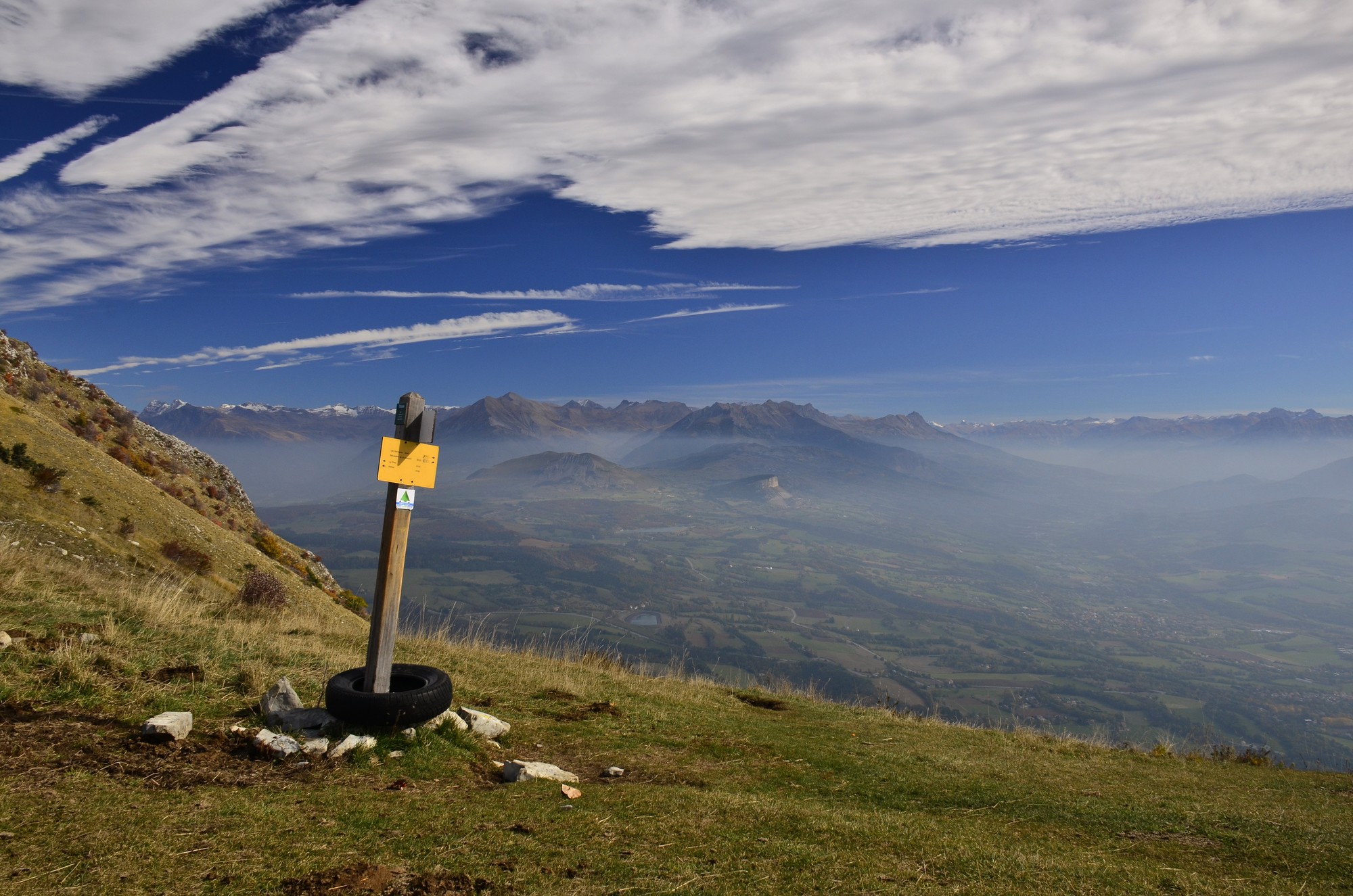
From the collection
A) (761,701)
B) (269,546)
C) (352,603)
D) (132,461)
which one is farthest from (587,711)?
(132,461)

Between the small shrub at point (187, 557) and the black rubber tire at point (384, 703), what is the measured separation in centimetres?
1296

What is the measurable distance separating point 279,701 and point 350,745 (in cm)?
131

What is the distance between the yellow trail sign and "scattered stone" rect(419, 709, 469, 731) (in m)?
2.59

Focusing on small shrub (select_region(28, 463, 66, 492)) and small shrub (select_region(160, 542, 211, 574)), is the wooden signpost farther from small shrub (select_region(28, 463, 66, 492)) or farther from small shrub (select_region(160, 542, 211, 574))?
small shrub (select_region(28, 463, 66, 492))

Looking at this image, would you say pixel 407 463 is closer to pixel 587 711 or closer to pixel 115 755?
pixel 115 755

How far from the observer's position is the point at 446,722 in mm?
7500

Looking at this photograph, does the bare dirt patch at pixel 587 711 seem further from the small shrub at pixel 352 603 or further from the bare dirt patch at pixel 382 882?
the small shrub at pixel 352 603

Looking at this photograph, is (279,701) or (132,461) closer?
(279,701)

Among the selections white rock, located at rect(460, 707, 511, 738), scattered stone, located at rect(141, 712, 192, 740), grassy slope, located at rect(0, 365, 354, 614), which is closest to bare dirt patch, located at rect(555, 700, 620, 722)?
white rock, located at rect(460, 707, 511, 738)

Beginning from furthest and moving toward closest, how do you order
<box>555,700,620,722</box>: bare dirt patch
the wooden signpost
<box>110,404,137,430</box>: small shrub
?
<box>110,404,137,430</box>: small shrub
<box>555,700,620,722</box>: bare dirt patch
the wooden signpost

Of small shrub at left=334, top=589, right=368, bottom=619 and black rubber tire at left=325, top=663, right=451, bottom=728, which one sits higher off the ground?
black rubber tire at left=325, top=663, right=451, bottom=728

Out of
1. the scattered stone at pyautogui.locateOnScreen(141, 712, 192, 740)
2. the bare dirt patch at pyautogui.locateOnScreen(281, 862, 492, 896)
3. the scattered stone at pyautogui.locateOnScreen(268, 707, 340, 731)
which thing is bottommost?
the scattered stone at pyautogui.locateOnScreen(268, 707, 340, 731)

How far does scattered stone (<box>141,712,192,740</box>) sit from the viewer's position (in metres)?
6.10

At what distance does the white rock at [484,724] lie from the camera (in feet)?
26.1
